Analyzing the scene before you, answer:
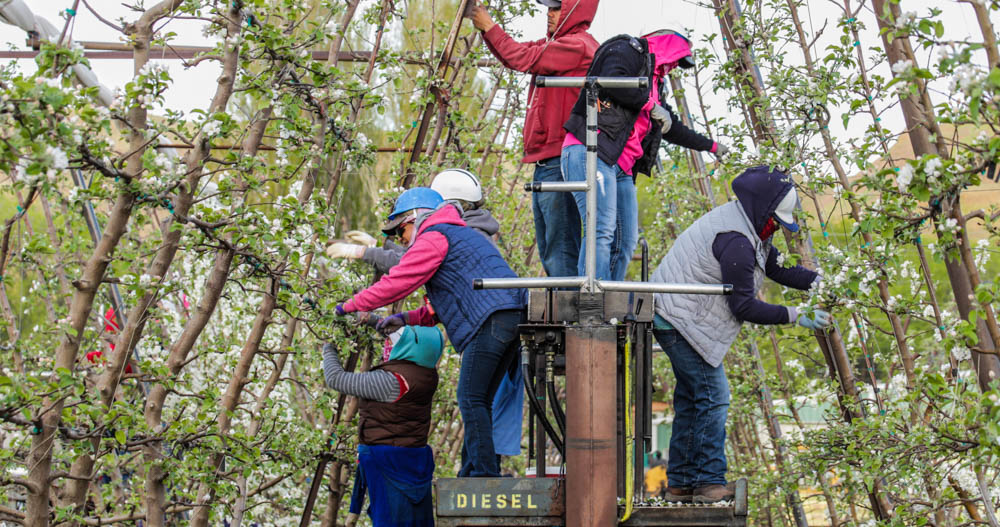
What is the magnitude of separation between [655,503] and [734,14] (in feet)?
11.1

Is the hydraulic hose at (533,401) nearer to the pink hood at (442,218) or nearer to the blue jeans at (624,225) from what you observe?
the pink hood at (442,218)

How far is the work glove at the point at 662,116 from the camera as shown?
5773mm

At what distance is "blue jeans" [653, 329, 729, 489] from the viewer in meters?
4.95

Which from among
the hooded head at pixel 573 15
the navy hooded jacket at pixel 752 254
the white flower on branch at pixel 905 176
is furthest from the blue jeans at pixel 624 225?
the white flower on branch at pixel 905 176

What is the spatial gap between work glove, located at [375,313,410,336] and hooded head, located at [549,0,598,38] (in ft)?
5.80

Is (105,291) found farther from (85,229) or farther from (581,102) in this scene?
(581,102)

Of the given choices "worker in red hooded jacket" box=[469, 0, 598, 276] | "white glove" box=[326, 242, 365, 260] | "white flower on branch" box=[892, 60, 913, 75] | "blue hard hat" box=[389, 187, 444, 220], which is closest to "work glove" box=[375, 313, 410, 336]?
"white glove" box=[326, 242, 365, 260]

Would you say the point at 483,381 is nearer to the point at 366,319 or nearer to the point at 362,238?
the point at 366,319

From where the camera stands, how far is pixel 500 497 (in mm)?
4223

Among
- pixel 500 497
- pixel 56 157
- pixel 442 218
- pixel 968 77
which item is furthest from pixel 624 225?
pixel 56 157

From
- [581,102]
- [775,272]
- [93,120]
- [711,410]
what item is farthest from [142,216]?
[775,272]

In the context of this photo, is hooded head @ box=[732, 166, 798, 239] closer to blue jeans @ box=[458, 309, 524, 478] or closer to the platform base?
blue jeans @ box=[458, 309, 524, 478]

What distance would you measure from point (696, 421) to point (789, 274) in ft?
3.02

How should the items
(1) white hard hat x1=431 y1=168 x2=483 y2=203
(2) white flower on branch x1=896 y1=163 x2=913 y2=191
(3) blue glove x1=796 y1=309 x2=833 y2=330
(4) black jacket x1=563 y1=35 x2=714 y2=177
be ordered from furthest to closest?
1. (1) white hard hat x1=431 y1=168 x2=483 y2=203
2. (4) black jacket x1=563 y1=35 x2=714 y2=177
3. (3) blue glove x1=796 y1=309 x2=833 y2=330
4. (2) white flower on branch x1=896 y1=163 x2=913 y2=191
